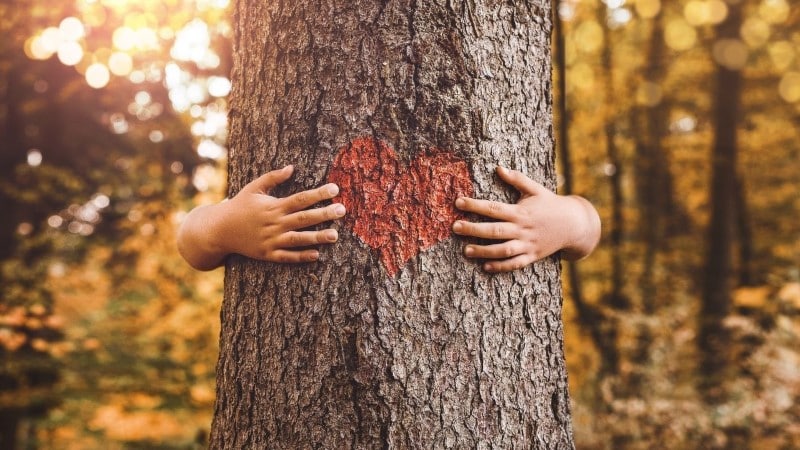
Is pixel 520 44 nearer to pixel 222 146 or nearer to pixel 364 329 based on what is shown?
pixel 364 329

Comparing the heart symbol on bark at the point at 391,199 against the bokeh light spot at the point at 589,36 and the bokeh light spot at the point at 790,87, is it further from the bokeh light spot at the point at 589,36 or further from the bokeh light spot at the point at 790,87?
the bokeh light spot at the point at 790,87

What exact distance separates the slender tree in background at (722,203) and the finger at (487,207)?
301 inches

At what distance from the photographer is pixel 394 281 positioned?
4.57ft

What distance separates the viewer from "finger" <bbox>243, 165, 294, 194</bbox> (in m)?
1.46

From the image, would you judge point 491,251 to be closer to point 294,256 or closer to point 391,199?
point 391,199

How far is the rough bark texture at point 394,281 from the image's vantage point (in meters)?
1.38

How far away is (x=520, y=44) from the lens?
61.3 inches

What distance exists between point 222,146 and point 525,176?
493cm

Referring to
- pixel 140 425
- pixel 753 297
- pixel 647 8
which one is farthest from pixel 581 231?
pixel 647 8

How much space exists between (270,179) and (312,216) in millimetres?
166

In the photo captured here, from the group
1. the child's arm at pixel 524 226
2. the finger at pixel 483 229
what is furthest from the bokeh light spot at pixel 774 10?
the finger at pixel 483 229

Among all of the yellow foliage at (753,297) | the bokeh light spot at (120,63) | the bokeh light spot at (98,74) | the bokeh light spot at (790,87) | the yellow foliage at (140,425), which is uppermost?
the bokeh light spot at (790,87)

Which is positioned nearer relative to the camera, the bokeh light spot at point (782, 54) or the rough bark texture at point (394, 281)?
the rough bark texture at point (394, 281)

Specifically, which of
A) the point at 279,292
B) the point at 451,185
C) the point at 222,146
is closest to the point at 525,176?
the point at 451,185
